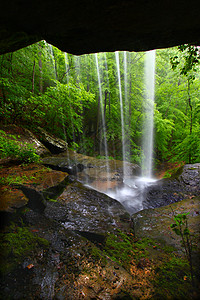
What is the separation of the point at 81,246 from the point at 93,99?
27.4 ft

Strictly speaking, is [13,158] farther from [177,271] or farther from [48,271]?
[177,271]

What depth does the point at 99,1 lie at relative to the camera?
1.64m

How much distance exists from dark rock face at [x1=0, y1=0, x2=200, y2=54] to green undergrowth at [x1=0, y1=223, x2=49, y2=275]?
3.04 m

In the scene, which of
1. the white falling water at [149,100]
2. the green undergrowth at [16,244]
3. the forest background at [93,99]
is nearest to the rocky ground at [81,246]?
the green undergrowth at [16,244]

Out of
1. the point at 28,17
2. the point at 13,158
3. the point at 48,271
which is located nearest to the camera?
the point at 28,17

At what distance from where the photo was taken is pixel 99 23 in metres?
1.93

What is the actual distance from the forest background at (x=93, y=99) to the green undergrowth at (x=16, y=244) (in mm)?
5064

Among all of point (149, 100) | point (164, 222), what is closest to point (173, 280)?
point (164, 222)

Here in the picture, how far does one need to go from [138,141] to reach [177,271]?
11.9 meters

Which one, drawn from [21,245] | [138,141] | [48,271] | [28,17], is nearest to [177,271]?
[48,271]

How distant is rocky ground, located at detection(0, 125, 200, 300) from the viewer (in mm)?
1862

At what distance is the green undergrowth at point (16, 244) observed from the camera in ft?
6.29

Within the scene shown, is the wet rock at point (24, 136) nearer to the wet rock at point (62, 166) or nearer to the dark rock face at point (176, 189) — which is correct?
the wet rock at point (62, 166)

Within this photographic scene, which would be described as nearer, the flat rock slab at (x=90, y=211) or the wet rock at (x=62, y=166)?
the flat rock slab at (x=90, y=211)
